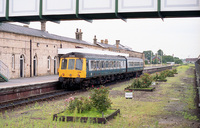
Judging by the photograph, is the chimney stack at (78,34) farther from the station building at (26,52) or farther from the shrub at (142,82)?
the shrub at (142,82)

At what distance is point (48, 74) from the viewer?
2888cm

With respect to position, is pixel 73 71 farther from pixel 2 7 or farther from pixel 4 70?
pixel 2 7

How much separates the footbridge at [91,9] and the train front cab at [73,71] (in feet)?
29.1

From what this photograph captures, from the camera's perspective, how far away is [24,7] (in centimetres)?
900

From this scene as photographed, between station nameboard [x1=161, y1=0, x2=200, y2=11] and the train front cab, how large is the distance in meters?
11.2

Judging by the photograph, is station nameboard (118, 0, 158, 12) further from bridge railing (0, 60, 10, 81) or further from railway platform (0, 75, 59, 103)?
bridge railing (0, 60, 10, 81)

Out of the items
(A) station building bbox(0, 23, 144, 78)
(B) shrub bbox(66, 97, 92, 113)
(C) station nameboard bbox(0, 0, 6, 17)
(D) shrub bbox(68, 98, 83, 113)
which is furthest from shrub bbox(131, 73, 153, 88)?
(A) station building bbox(0, 23, 144, 78)

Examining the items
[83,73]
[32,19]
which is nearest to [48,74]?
[83,73]

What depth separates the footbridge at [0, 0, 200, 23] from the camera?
7633 millimetres

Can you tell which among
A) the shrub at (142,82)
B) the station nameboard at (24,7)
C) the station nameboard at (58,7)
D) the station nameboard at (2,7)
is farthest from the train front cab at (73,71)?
the station nameboard at (58,7)

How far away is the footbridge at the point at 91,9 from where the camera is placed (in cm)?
763

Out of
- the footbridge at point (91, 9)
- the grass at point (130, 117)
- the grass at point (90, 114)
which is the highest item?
the footbridge at point (91, 9)

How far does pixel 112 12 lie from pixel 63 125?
4033mm

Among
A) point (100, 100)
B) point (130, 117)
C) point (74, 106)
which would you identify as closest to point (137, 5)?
point (100, 100)
